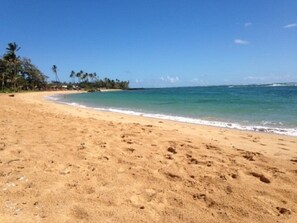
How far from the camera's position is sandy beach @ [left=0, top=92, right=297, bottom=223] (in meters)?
3.21

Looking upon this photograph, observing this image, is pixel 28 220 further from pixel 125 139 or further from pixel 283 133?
pixel 283 133

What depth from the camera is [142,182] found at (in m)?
4.11

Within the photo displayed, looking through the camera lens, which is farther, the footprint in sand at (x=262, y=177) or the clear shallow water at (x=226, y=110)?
the clear shallow water at (x=226, y=110)

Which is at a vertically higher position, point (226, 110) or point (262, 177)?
point (262, 177)

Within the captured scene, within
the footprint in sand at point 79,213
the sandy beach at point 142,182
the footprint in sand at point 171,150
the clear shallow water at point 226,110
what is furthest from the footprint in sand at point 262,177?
the clear shallow water at point 226,110

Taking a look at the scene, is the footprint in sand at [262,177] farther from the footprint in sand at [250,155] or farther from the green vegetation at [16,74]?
the green vegetation at [16,74]

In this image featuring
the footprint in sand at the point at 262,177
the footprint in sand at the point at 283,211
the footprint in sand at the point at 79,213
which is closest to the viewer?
the footprint in sand at the point at 79,213

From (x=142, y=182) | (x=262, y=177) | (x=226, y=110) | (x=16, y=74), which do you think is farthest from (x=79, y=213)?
(x=16, y=74)

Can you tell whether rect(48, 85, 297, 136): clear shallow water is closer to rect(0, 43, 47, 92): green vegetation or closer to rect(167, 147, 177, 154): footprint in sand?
rect(167, 147, 177, 154): footprint in sand

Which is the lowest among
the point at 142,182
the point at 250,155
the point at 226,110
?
the point at 226,110

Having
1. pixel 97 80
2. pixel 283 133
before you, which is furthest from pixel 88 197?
pixel 97 80

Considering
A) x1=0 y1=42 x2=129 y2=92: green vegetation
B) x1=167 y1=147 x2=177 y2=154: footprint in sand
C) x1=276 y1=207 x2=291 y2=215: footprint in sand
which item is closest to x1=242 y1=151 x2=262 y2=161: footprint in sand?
x1=167 y1=147 x2=177 y2=154: footprint in sand

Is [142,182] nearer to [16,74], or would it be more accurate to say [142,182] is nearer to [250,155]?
[250,155]

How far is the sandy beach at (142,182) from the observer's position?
126 inches
